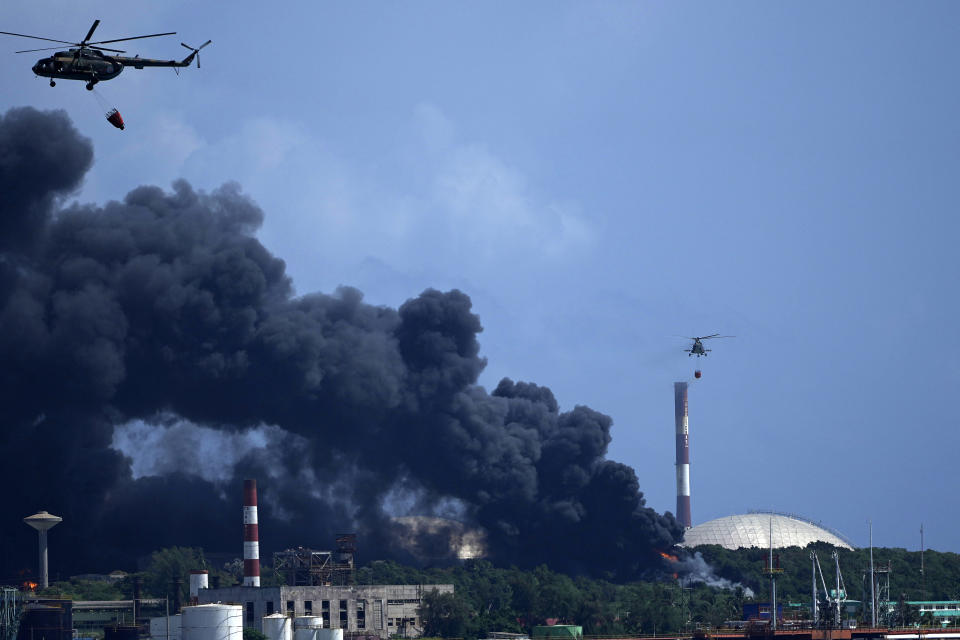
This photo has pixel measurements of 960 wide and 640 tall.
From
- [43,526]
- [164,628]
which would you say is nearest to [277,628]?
[164,628]

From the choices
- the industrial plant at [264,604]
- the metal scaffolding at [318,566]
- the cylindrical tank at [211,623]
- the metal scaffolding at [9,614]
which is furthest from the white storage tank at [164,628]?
the cylindrical tank at [211,623]

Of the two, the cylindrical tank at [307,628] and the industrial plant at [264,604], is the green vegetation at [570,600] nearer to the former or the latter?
the industrial plant at [264,604]

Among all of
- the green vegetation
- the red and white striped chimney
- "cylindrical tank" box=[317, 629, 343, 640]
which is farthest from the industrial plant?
the green vegetation

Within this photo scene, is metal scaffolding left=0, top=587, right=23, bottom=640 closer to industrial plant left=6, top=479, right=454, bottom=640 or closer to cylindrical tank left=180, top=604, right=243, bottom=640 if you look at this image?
industrial plant left=6, top=479, right=454, bottom=640

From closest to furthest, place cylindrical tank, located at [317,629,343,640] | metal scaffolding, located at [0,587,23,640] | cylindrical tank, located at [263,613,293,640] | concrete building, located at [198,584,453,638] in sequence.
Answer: cylindrical tank, located at [317,629,343,640]
cylindrical tank, located at [263,613,293,640]
metal scaffolding, located at [0,587,23,640]
concrete building, located at [198,584,453,638]

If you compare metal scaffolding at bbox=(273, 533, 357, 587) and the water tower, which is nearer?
metal scaffolding at bbox=(273, 533, 357, 587)

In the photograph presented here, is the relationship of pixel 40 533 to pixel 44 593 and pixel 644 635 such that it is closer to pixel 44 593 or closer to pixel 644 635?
pixel 44 593
